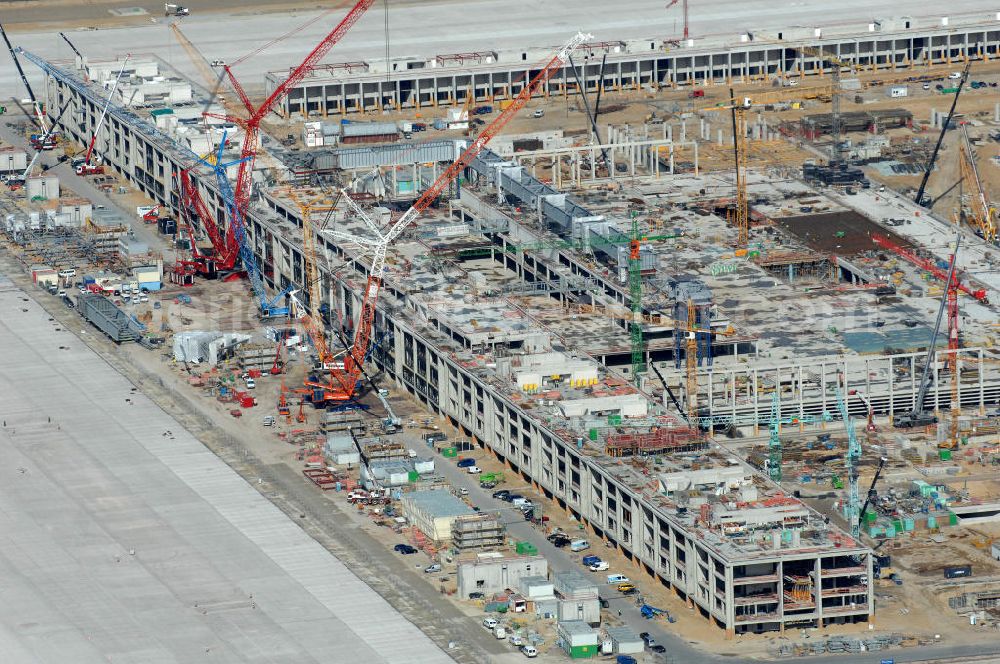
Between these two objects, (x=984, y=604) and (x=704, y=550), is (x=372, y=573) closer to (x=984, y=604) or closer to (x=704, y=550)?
(x=704, y=550)

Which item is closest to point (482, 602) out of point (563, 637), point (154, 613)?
point (563, 637)

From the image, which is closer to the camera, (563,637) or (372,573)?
(563,637)

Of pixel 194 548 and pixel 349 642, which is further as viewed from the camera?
pixel 194 548

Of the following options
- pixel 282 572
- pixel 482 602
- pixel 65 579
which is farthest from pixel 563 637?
pixel 65 579

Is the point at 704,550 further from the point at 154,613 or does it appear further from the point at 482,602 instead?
the point at 154,613

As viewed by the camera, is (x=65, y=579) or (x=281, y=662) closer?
(x=281, y=662)

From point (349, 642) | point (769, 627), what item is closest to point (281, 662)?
point (349, 642)

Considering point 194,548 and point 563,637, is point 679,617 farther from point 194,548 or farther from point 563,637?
point 194,548
